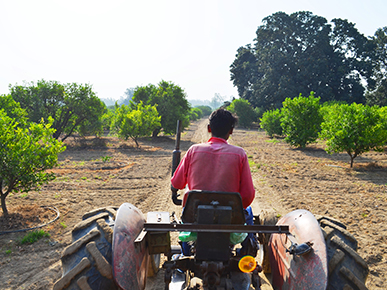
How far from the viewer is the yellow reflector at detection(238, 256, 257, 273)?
252 cm

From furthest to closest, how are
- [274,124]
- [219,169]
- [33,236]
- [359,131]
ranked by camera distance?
[274,124], [359,131], [33,236], [219,169]

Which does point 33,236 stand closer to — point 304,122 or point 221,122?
point 221,122

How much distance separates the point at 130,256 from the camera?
2.43 m

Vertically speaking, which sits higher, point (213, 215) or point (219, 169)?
point (219, 169)

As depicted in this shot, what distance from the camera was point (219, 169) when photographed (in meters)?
2.64

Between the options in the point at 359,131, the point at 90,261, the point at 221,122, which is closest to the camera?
the point at 90,261

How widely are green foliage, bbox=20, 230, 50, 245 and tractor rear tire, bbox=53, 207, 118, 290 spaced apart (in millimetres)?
3224

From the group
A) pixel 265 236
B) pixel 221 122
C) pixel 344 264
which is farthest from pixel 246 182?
pixel 265 236

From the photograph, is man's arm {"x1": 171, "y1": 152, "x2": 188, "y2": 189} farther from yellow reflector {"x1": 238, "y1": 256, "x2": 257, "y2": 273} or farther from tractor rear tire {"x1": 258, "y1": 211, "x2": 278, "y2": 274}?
tractor rear tire {"x1": 258, "y1": 211, "x2": 278, "y2": 274}

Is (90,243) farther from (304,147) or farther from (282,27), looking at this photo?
(282,27)

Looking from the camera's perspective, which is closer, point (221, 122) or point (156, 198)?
point (221, 122)

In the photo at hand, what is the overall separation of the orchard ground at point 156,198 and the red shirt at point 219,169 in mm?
1868

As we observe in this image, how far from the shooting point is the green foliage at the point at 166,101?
2750cm

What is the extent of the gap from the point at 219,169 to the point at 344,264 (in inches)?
52.5
